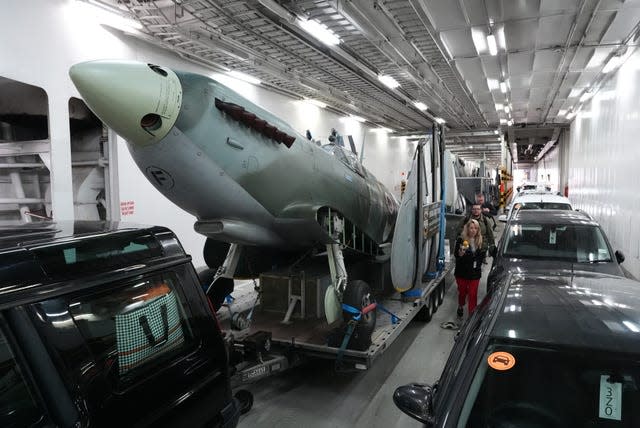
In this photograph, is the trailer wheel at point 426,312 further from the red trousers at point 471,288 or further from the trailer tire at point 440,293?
the trailer tire at point 440,293

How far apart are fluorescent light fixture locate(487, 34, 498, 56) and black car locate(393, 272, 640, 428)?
279 inches

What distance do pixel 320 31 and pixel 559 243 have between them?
185 inches

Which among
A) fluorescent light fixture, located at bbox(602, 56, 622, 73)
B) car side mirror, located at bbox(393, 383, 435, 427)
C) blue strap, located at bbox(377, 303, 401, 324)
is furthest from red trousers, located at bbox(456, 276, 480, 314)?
Result: fluorescent light fixture, located at bbox(602, 56, 622, 73)

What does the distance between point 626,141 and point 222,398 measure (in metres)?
10.4

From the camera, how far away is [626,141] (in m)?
9.30

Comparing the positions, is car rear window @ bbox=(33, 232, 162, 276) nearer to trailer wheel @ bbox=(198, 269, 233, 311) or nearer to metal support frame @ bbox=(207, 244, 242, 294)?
metal support frame @ bbox=(207, 244, 242, 294)

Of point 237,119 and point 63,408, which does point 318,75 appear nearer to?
point 237,119

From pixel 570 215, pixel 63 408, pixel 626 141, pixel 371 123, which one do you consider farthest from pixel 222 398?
pixel 371 123

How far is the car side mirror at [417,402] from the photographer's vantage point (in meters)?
2.01

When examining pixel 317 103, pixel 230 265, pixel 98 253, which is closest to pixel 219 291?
pixel 230 265

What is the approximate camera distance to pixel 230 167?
3697mm

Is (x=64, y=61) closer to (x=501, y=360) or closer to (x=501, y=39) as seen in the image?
(x=501, y=360)

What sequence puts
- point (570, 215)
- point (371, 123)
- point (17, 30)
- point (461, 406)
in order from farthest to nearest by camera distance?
1. point (371, 123)
2. point (570, 215)
3. point (17, 30)
4. point (461, 406)

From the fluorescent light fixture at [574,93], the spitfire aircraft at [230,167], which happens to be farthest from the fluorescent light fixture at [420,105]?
the spitfire aircraft at [230,167]
